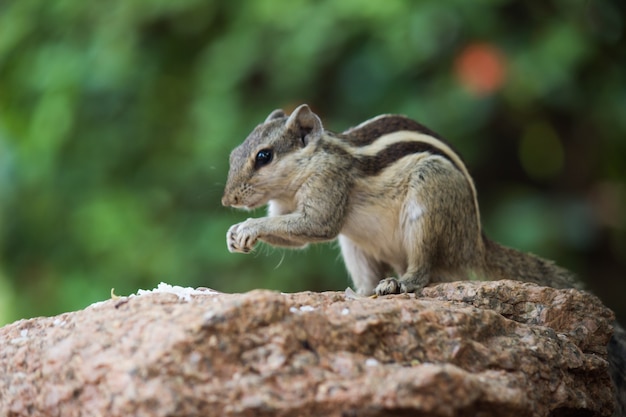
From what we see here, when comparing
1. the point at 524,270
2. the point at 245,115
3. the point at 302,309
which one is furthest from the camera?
the point at 245,115


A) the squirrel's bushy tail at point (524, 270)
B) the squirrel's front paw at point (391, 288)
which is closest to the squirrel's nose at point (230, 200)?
the squirrel's front paw at point (391, 288)

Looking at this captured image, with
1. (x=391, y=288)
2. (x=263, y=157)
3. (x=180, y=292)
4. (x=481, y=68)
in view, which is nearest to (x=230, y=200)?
(x=263, y=157)

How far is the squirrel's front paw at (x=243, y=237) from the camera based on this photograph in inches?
143

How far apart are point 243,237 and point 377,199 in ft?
2.04

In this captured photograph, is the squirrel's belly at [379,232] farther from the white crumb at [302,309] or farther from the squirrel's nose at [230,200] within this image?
the white crumb at [302,309]

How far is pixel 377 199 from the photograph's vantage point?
3900 mm

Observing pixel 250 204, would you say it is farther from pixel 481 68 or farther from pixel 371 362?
pixel 481 68

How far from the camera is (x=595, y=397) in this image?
285cm

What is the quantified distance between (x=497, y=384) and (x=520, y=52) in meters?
3.24

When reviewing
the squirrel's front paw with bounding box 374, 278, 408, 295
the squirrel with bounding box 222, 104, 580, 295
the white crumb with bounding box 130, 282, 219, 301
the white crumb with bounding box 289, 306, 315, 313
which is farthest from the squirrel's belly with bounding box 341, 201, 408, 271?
the white crumb with bounding box 289, 306, 315, 313

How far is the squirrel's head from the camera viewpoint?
388 cm

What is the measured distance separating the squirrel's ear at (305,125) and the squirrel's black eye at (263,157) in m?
0.15

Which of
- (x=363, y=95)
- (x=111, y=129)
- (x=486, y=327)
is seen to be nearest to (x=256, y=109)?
(x=363, y=95)

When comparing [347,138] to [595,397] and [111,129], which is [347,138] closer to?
[595,397]
